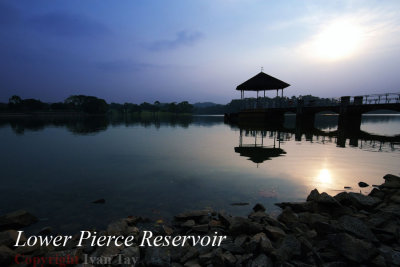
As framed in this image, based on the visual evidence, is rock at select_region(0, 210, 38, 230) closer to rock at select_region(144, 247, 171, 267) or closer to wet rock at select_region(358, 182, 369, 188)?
rock at select_region(144, 247, 171, 267)

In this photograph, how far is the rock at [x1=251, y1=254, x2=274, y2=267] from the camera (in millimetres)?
3086

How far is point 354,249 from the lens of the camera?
3.23 m

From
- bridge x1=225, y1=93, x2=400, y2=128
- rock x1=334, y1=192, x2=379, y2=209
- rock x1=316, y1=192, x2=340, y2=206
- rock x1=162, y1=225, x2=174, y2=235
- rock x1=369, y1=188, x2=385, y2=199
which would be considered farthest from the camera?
bridge x1=225, y1=93, x2=400, y2=128

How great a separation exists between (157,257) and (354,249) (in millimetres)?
3137

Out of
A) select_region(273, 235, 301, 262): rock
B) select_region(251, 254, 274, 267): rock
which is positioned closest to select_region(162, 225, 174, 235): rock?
select_region(251, 254, 274, 267): rock

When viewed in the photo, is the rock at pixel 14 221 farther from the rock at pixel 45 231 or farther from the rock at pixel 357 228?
the rock at pixel 357 228

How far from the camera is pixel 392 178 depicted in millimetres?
6660

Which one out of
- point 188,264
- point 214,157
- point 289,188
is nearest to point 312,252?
point 188,264

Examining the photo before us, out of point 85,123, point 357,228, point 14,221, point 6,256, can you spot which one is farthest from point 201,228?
point 85,123

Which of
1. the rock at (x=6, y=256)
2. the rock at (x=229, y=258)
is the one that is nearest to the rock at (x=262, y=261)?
the rock at (x=229, y=258)

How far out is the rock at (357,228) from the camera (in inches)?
145

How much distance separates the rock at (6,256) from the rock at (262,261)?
3.89 meters

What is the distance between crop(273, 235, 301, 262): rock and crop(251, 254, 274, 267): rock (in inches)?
6.2

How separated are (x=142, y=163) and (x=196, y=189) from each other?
174 inches
